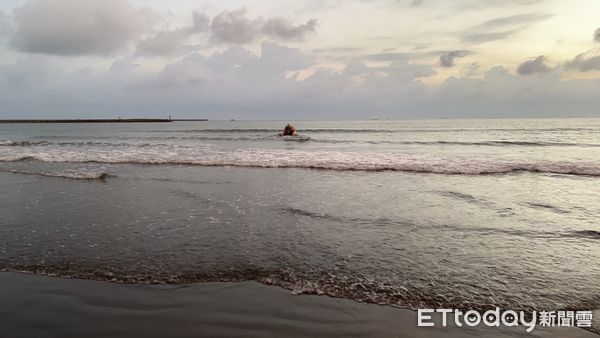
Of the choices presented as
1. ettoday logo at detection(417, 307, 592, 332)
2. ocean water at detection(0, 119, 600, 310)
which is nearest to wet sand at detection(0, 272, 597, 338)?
ettoday logo at detection(417, 307, 592, 332)

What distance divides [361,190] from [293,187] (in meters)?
2.49

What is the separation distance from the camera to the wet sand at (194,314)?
4020 millimetres

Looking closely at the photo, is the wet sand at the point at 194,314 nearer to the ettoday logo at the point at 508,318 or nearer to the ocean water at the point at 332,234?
the ettoday logo at the point at 508,318

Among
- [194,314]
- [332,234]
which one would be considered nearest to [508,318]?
[332,234]

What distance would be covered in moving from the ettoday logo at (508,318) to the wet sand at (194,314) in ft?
0.41

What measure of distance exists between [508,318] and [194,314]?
3884 mm

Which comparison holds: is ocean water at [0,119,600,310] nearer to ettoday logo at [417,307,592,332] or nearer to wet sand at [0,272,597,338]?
ettoday logo at [417,307,592,332]

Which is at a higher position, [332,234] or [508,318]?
[332,234]

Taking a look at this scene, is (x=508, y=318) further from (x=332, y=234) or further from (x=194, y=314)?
(x=194, y=314)

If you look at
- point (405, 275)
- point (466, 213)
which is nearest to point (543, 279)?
point (405, 275)

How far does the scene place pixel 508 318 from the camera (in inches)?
175

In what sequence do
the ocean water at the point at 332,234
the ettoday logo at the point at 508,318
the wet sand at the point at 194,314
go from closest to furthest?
the wet sand at the point at 194,314 < the ettoday logo at the point at 508,318 < the ocean water at the point at 332,234

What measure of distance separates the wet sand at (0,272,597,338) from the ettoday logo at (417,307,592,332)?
0.12 meters

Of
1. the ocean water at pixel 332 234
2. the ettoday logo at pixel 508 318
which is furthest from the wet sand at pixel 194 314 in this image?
the ocean water at pixel 332 234
